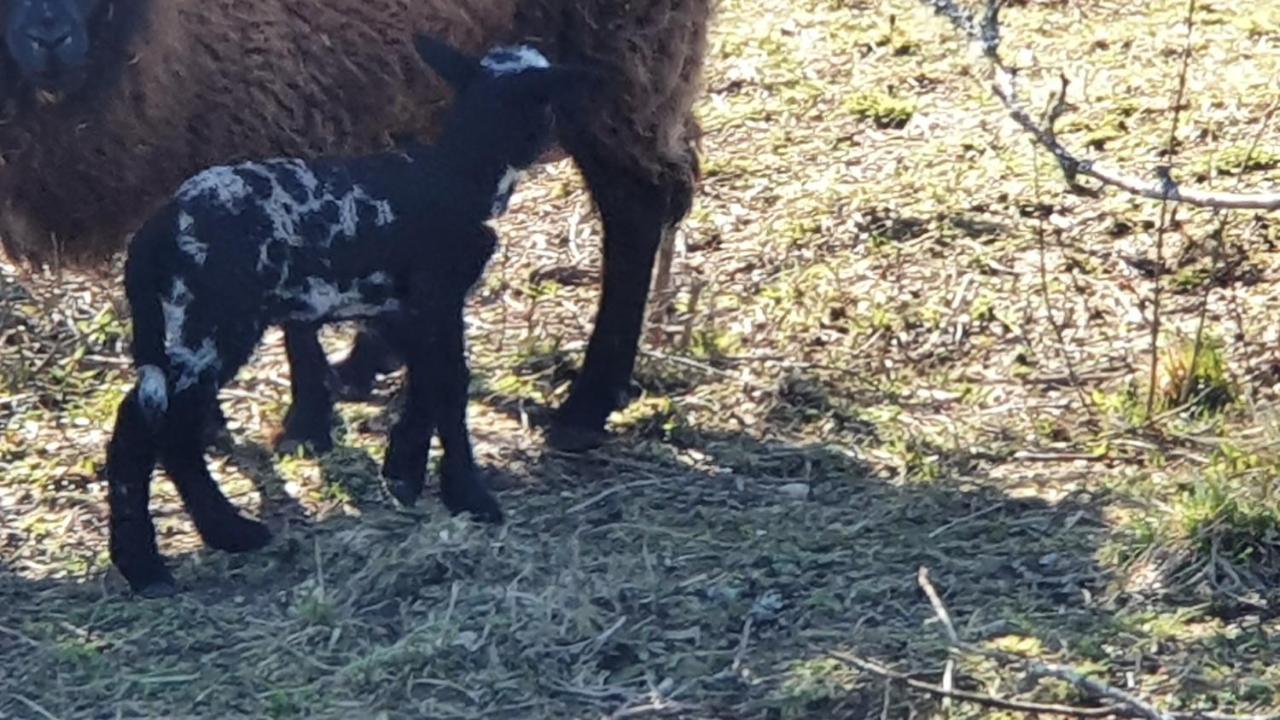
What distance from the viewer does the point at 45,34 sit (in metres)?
5.27

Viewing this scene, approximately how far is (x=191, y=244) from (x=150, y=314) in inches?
7.7

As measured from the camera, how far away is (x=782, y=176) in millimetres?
7609

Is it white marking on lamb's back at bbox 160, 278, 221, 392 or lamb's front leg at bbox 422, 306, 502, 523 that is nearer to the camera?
white marking on lamb's back at bbox 160, 278, 221, 392

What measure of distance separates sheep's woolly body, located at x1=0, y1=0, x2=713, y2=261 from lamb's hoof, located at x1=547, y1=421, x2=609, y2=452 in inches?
31.3

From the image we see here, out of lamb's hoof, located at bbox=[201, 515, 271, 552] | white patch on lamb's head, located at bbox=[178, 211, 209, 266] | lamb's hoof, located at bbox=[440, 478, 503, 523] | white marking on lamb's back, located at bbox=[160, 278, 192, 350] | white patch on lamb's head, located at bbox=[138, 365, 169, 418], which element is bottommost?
lamb's hoof, located at bbox=[201, 515, 271, 552]

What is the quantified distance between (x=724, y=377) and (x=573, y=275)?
41.4 inches

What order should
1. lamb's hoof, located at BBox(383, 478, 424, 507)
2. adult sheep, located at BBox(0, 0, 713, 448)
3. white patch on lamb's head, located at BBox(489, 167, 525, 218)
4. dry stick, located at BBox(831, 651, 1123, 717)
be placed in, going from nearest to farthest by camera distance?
dry stick, located at BBox(831, 651, 1123, 717) → white patch on lamb's head, located at BBox(489, 167, 525, 218) → lamb's hoof, located at BBox(383, 478, 424, 507) → adult sheep, located at BBox(0, 0, 713, 448)

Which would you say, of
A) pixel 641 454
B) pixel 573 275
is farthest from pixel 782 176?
pixel 641 454

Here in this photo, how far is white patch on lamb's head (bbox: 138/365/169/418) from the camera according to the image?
16.0 ft

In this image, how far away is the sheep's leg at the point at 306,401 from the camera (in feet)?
19.1

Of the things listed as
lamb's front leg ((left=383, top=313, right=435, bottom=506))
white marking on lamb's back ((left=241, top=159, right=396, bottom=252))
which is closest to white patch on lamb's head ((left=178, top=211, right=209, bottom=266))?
white marking on lamb's back ((left=241, top=159, right=396, bottom=252))

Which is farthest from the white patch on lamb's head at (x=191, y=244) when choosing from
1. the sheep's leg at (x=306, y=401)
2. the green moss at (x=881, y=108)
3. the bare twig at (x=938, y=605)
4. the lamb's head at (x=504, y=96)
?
the green moss at (x=881, y=108)

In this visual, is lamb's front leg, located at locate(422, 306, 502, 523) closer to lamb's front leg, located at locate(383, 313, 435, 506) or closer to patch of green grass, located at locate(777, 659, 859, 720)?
lamb's front leg, located at locate(383, 313, 435, 506)

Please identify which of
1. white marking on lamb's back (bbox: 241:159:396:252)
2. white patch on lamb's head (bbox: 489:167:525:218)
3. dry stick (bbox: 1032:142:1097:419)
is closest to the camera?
white marking on lamb's back (bbox: 241:159:396:252)
